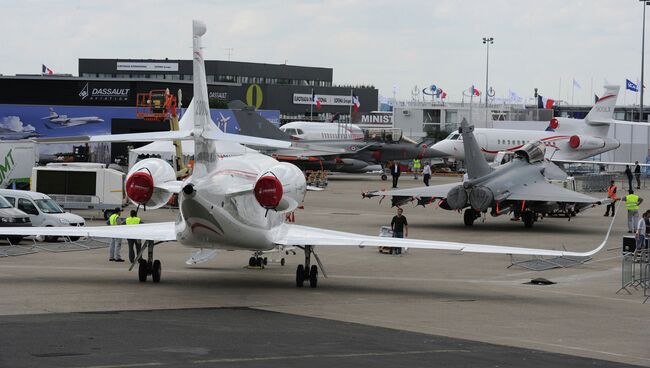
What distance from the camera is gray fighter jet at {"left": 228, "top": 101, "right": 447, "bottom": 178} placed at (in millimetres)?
72062

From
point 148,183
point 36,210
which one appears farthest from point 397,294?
point 36,210

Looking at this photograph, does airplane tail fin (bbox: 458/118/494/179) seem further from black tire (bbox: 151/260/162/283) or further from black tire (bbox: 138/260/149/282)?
black tire (bbox: 138/260/149/282)

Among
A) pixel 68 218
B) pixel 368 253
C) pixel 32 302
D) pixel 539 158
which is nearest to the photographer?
pixel 32 302

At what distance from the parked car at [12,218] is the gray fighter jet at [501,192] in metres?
13.9

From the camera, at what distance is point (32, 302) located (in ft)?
71.5

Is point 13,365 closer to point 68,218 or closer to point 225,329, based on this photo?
point 225,329

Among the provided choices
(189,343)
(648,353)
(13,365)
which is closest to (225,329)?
(189,343)

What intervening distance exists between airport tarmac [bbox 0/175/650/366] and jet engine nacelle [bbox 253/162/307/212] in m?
2.09

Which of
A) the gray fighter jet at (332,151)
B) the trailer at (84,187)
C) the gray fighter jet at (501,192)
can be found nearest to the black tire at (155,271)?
the gray fighter jet at (501,192)

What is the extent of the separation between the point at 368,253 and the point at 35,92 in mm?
61499

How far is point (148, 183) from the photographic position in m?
23.0

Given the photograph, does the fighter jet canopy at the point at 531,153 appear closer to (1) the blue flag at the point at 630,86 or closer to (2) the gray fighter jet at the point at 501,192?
(2) the gray fighter jet at the point at 501,192

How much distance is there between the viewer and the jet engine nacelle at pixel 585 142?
74062mm

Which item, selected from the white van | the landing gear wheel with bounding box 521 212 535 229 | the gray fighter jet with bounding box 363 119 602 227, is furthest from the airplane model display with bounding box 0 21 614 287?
the landing gear wheel with bounding box 521 212 535 229
